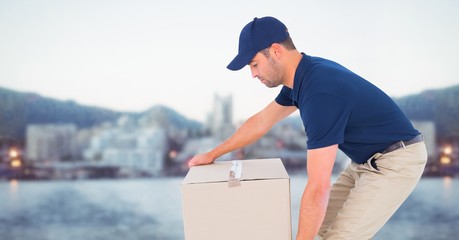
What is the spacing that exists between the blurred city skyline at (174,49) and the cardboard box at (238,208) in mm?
3211

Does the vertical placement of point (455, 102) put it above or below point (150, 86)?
below

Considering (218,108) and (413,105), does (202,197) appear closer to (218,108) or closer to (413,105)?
(218,108)

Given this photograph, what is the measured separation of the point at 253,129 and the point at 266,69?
1.42 feet

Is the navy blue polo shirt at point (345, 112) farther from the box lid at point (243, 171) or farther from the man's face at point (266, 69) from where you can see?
the box lid at point (243, 171)

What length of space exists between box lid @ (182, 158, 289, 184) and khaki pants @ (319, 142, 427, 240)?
24cm

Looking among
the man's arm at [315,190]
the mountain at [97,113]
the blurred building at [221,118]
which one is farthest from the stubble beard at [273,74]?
the mountain at [97,113]

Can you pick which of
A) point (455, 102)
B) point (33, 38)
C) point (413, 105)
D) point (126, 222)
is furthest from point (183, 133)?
point (455, 102)

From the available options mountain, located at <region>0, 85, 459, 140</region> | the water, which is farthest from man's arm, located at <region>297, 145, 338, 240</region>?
mountain, located at <region>0, 85, 459, 140</region>

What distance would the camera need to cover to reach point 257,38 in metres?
1.36

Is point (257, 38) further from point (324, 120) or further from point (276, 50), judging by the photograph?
point (324, 120)

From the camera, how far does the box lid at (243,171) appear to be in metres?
1.36

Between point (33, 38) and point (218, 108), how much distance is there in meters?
2.09

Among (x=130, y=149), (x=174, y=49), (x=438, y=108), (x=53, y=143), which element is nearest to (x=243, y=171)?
(x=174, y=49)

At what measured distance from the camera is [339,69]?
54.5 inches
